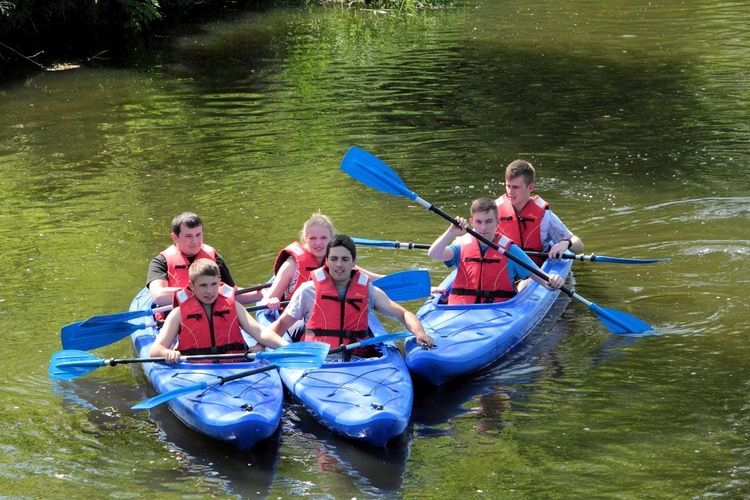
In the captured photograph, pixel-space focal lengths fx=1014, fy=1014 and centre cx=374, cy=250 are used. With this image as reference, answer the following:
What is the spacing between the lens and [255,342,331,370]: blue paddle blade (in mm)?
5098

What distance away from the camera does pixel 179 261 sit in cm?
626

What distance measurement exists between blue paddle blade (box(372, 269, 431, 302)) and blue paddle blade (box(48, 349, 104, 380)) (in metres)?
1.73

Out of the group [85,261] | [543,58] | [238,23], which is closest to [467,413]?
[85,261]

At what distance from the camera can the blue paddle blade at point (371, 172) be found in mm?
6824

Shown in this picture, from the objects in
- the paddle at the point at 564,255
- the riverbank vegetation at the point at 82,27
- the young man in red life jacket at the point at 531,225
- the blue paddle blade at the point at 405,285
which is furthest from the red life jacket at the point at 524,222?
the riverbank vegetation at the point at 82,27

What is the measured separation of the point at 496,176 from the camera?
9.73 m

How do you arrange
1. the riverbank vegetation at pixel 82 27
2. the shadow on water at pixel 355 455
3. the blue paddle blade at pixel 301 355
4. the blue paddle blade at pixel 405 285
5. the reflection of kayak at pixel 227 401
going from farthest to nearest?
the riverbank vegetation at pixel 82 27 → the blue paddle blade at pixel 405 285 → the blue paddle blade at pixel 301 355 → the reflection of kayak at pixel 227 401 → the shadow on water at pixel 355 455

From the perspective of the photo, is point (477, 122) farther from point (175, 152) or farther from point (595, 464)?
point (595, 464)

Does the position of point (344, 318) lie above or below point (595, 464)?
above

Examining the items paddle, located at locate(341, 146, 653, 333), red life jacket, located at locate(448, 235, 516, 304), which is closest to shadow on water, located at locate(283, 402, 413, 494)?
red life jacket, located at locate(448, 235, 516, 304)

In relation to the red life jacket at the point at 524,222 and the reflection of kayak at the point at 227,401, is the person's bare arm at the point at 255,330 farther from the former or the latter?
the red life jacket at the point at 524,222

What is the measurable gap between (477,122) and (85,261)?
5375 mm

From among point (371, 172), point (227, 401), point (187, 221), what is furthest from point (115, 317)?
point (371, 172)

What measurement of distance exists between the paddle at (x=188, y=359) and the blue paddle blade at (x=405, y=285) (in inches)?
40.4
